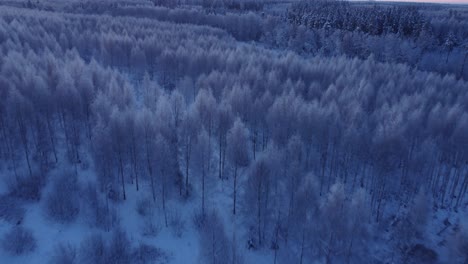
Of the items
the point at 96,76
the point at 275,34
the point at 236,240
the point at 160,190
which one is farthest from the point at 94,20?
the point at 236,240

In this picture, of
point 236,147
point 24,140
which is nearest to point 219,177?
point 236,147

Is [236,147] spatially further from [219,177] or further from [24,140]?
[24,140]

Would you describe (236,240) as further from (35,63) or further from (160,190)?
(35,63)

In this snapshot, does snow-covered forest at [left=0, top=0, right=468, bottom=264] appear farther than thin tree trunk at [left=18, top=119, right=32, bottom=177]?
No

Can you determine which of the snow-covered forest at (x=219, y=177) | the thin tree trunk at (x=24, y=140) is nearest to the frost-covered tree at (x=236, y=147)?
the snow-covered forest at (x=219, y=177)

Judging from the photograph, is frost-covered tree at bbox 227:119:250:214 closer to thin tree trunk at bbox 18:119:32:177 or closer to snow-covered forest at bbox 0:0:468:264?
snow-covered forest at bbox 0:0:468:264

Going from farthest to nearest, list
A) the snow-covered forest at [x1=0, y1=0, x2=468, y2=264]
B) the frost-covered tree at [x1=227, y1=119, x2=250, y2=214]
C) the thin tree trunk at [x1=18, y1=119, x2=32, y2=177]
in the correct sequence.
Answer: the thin tree trunk at [x1=18, y1=119, x2=32, y2=177] → the frost-covered tree at [x1=227, y1=119, x2=250, y2=214] → the snow-covered forest at [x1=0, y1=0, x2=468, y2=264]

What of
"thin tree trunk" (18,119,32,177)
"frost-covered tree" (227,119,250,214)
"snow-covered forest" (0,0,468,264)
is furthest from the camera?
"thin tree trunk" (18,119,32,177)

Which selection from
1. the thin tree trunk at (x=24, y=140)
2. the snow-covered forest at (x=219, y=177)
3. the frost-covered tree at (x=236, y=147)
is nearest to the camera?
the snow-covered forest at (x=219, y=177)

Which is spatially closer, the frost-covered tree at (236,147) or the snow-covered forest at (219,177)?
the snow-covered forest at (219,177)

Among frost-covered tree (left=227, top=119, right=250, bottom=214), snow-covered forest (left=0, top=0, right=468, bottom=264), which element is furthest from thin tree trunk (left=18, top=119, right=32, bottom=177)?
frost-covered tree (left=227, top=119, right=250, bottom=214)

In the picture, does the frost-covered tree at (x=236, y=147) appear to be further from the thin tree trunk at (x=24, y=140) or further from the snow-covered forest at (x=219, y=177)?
the thin tree trunk at (x=24, y=140)
